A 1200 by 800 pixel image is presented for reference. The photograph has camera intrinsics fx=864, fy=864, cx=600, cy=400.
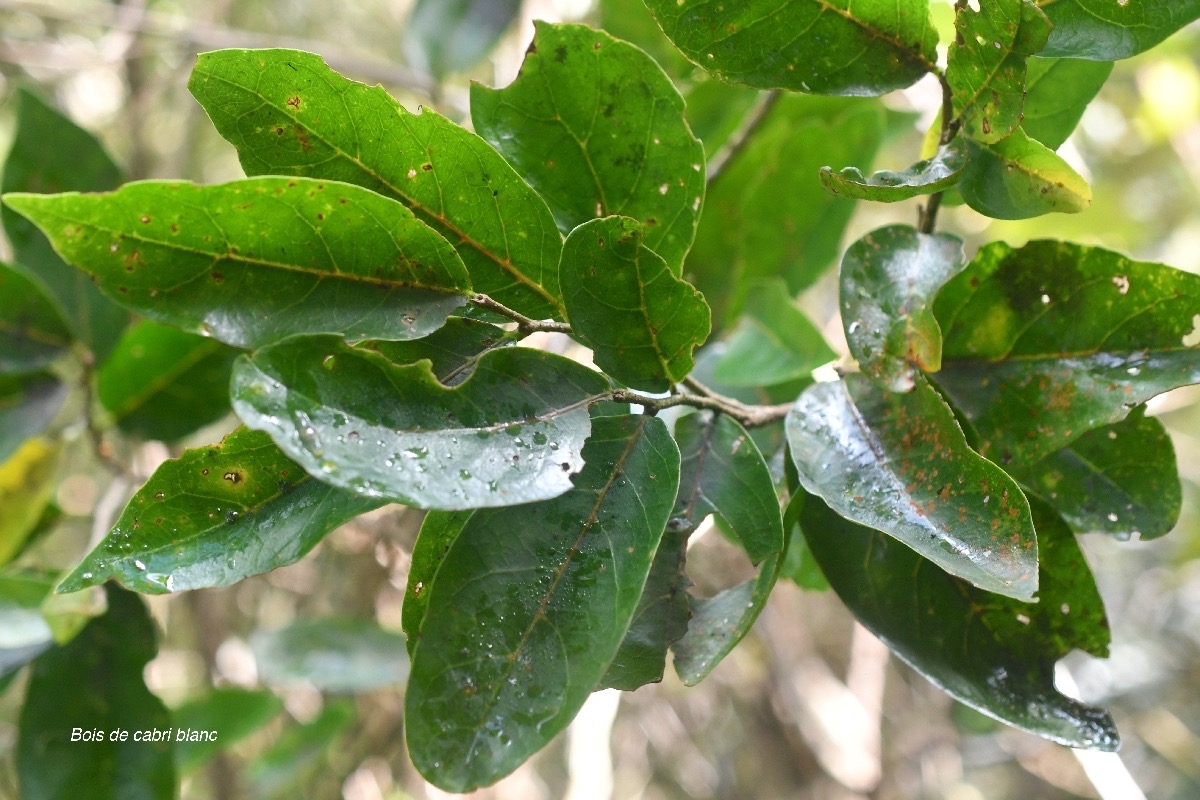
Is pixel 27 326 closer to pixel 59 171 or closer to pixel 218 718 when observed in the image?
pixel 59 171

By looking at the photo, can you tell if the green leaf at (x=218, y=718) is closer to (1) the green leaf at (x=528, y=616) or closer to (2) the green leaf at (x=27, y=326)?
(2) the green leaf at (x=27, y=326)

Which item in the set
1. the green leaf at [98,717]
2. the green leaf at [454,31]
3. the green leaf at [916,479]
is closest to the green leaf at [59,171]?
the green leaf at [98,717]

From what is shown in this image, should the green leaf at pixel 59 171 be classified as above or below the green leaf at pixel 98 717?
above

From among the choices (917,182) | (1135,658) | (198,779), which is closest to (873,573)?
(917,182)

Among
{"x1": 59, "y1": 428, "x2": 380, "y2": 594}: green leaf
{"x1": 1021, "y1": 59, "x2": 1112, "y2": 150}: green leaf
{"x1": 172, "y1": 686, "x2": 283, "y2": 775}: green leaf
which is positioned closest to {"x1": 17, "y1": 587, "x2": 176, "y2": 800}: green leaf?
{"x1": 172, "y1": 686, "x2": 283, "y2": 775}: green leaf

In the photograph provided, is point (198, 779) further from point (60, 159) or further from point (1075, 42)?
point (1075, 42)

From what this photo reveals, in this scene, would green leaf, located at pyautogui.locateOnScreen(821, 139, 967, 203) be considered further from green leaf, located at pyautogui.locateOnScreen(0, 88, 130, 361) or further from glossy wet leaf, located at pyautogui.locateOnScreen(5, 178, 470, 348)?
green leaf, located at pyautogui.locateOnScreen(0, 88, 130, 361)
